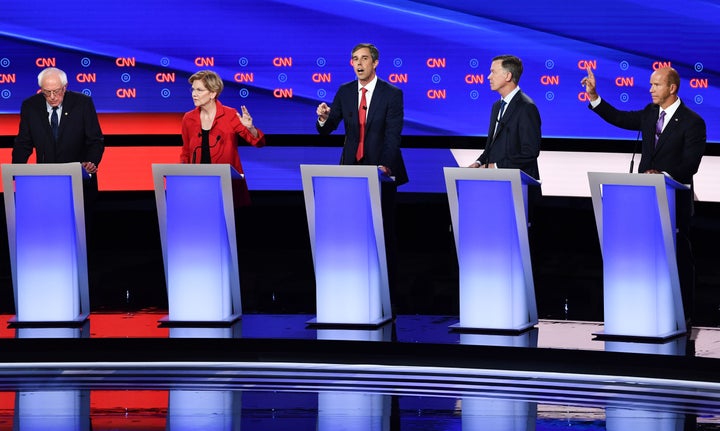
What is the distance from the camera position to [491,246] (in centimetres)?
591

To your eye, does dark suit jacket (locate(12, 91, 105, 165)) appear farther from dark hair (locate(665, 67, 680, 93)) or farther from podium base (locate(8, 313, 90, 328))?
dark hair (locate(665, 67, 680, 93))

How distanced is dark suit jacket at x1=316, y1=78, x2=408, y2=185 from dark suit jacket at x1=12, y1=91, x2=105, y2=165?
3.61 ft

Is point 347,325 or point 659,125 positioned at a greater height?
point 659,125

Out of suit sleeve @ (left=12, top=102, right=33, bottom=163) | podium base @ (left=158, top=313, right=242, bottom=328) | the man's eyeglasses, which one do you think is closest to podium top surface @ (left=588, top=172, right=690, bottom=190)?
podium base @ (left=158, top=313, right=242, bottom=328)

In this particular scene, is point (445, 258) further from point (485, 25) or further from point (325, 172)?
point (325, 172)

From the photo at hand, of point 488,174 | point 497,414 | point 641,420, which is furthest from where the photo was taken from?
point 488,174

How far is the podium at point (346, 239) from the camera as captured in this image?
6.01 m

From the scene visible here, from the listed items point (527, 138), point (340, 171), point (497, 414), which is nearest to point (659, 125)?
point (527, 138)

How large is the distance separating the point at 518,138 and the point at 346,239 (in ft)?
3.30

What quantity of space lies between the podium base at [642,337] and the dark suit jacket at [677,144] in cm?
74

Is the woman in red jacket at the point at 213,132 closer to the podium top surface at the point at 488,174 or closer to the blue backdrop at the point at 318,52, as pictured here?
the podium top surface at the point at 488,174

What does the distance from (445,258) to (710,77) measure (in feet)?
6.94

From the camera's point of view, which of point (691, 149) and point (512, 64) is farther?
point (512, 64)

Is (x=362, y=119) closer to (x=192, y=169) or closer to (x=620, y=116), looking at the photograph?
(x=192, y=169)
